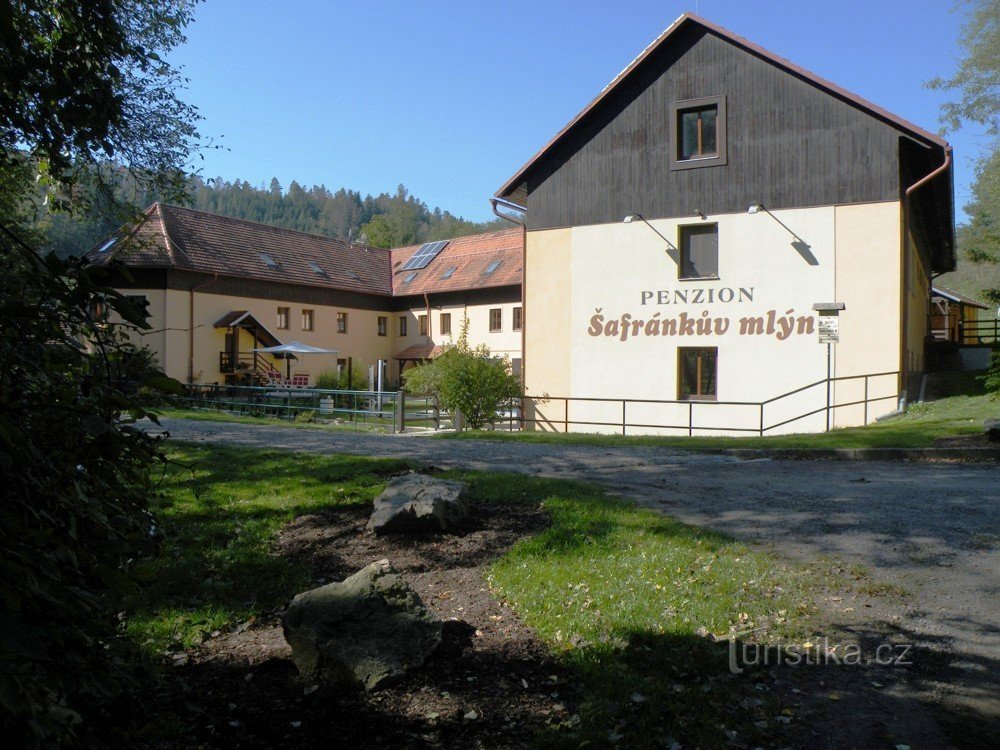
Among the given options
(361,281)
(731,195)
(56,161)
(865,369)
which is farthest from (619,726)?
(361,281)

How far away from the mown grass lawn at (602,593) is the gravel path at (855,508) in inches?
25.2

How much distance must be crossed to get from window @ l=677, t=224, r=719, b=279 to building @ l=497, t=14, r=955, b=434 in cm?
4

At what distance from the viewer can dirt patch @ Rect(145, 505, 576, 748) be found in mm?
3836

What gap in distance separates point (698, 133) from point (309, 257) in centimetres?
2680

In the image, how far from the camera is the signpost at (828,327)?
16281 millimetres

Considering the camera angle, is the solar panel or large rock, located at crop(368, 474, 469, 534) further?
the solar panel

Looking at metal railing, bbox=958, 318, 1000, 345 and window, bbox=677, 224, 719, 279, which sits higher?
window, bbox=677, 224, 719, 279

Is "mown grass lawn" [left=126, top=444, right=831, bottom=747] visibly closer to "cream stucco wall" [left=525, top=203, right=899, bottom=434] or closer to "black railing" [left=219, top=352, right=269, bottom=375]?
"cream stucco wall" [left=525, top=203, right=899, bottom=434]

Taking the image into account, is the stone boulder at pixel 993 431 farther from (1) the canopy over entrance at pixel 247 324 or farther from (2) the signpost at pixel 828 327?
(1) the canopy over entrance at pixel 247 324

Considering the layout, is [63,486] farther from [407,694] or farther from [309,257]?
[309,257]

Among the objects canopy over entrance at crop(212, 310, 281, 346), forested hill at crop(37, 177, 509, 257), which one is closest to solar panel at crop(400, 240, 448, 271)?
canopy over entrance at crop(212, 310, 281, 346)

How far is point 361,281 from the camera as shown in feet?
147

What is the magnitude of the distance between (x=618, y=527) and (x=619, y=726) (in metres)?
3.14

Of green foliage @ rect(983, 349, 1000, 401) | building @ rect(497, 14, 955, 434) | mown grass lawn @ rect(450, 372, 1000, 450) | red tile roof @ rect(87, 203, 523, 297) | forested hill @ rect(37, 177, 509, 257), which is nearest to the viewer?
mown grass lawn @ rect(450, 372, 1000, 450)
